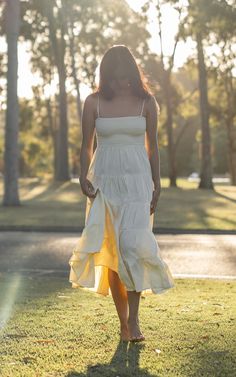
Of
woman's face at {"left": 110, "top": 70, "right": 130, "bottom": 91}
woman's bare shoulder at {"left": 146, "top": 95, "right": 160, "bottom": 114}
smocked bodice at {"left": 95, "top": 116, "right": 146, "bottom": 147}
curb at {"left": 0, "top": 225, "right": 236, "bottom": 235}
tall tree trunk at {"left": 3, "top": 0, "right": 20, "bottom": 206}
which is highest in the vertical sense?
tall tree trunk at {"left": 3, "top": 0, "right": 20, "bottom": 206}

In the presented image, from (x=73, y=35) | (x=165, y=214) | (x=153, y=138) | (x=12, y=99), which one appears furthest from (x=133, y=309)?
(x=73, y=35)

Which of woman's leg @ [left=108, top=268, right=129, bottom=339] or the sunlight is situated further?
the sunlight

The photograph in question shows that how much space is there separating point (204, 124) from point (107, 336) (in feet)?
113

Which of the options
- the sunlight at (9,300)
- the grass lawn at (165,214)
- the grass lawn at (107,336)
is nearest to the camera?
the grass lawn at (107,336)

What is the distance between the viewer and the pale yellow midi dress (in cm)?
543

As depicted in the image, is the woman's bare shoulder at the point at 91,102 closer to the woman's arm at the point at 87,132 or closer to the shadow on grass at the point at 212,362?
the woman's arm at the point at 87,132

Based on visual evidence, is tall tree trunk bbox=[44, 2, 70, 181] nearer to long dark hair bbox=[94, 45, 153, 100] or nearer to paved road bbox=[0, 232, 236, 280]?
paved road bbox=[0, 232, 236, 280]

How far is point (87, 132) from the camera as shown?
5.68 m

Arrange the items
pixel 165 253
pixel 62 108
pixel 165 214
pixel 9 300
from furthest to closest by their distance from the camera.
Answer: pixel 62 108 < pixel 165 214 < pixel 165 253 < pixel 9 300

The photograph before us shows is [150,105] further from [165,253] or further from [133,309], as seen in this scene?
[165,253]

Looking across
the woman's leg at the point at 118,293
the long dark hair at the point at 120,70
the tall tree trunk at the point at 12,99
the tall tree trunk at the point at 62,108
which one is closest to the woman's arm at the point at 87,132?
the long dark hair at the point at 120,70

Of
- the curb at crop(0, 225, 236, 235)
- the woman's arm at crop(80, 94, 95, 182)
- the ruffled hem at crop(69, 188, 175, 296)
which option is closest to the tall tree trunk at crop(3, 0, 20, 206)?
the curb at crop(0, 225, 236, 235)

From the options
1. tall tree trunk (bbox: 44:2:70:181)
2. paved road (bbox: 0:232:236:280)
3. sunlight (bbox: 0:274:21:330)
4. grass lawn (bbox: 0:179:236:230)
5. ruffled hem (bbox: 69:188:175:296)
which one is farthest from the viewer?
tall tree trunk (bbox: 44:2:70:181)

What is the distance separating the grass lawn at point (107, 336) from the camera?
4785mm
